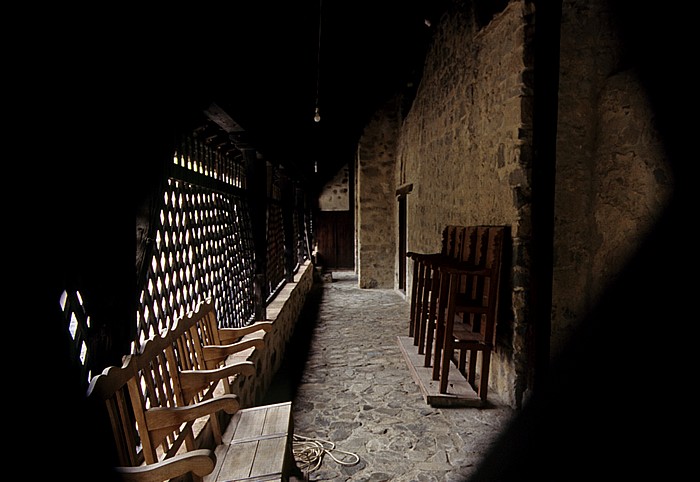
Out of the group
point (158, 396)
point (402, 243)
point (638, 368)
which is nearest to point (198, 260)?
→ point (158, 396)

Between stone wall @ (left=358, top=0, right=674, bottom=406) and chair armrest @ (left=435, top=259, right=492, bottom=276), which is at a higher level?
stone wall @ (left=358, top=0, right=674, bottom=406)

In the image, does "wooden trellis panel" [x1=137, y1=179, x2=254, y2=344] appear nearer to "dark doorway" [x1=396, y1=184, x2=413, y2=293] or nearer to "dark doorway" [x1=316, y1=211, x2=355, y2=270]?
"dark doorway" [x1=396, y1=184, x2=413, y2=293]

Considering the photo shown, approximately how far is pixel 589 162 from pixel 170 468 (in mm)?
3127

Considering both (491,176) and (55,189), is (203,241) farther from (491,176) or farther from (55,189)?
(491,176)

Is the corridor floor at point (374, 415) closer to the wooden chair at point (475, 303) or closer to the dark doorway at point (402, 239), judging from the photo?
the wooden chair at point (475, 303)

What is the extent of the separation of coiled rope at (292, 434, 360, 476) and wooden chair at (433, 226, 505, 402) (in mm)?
1059

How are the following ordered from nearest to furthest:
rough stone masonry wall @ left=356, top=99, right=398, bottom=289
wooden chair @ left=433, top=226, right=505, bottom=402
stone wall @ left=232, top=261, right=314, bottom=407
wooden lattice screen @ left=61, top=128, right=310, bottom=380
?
wooden lattice screen @ left=61, top=128, right=310, bottom=380 < stone wall @ left=232, top=261, right=314, bottom=407 < wooden chair @ left=433, top=226, right=505, bottom=402 < rough stone masonry wall @ left=356, top=99, right=398, bottom=289

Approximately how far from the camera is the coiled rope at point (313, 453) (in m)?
2.34

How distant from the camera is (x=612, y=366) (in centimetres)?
257

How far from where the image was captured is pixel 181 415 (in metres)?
1.45

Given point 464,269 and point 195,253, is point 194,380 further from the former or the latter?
point 464,269

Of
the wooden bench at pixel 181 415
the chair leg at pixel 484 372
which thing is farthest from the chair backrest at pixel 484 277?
the wooden bench at pixel 181 415

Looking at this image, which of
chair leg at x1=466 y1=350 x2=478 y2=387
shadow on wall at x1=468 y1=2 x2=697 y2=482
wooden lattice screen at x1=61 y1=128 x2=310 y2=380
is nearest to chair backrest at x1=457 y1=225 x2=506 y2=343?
chair leg at x1=466 y1=350 x2=478 y2=387

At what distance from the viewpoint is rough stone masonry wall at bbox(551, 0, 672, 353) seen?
2654 millimetres
